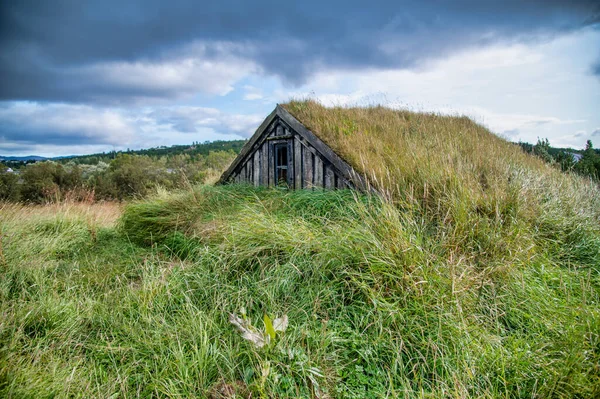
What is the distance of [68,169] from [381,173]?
2257 cm

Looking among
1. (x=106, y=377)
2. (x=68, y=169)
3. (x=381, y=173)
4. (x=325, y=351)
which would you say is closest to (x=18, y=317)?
(x=106, y=377)

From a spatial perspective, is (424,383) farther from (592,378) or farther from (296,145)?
(296,145)

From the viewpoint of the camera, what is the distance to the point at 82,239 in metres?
6.02

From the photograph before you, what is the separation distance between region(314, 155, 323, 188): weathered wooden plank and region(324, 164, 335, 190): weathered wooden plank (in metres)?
0.13

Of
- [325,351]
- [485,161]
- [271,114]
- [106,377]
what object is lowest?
[106,377]

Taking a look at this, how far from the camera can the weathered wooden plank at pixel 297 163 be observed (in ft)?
22.0

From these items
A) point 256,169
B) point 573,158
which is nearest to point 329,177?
point 256,169

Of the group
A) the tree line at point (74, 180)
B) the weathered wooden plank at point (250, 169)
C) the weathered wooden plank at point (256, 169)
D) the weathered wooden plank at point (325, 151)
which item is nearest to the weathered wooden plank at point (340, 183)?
the weathered wooden plank at point (325, 151)

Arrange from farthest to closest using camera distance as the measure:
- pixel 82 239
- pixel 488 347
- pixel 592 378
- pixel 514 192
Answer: pixel 82 239
pixel 514 192
pixel 488 347
pixel 592 378

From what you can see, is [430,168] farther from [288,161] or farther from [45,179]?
[45,179]

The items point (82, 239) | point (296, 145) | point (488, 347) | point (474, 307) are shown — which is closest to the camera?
→ point (488, 347)

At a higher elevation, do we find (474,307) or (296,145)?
(296,145)

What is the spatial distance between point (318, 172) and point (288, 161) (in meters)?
0.97

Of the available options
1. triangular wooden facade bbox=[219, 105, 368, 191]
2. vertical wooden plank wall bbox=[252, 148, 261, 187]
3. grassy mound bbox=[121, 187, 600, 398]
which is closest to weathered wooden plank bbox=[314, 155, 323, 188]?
triangular wooden facade bbox=[219, 105, 368, 191]
